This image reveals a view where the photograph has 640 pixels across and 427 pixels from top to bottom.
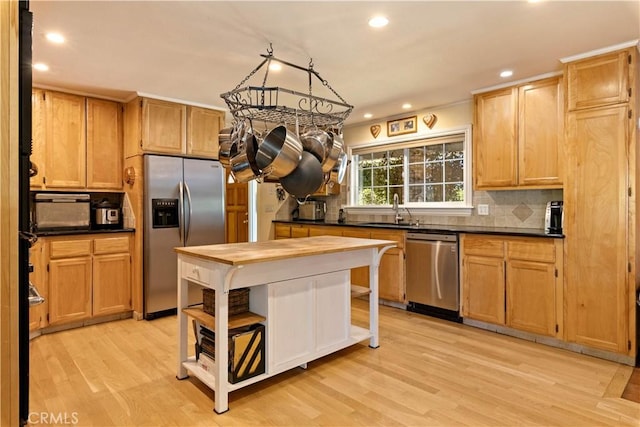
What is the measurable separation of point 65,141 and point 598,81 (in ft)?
15.5

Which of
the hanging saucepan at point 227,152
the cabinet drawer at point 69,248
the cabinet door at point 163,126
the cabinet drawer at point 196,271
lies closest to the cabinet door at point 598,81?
the hanging saucepan at point 227,152

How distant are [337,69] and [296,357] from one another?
7.57ft

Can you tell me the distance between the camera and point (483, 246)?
3.54 metres

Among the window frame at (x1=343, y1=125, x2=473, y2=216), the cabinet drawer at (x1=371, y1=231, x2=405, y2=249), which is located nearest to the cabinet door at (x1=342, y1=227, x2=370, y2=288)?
the cabinet drawer at (x1=371, y1=231, x2=405, y2=249)

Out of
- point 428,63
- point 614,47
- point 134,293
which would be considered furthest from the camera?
point 134,293

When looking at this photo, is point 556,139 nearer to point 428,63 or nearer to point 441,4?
point 428,63

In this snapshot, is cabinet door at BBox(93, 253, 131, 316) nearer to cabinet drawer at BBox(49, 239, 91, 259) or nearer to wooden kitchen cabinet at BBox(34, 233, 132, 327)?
wooden kitchen cabinet at BBox(34, 233, 132, 327)

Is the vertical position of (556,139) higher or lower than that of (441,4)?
lower

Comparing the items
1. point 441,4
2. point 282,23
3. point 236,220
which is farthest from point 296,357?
point 236,220

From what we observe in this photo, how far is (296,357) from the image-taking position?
2.56 m

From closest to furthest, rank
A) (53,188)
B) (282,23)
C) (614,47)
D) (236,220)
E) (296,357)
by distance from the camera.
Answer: (282,23) < (296,357) < (614,47) < (53,188) < (236,220)

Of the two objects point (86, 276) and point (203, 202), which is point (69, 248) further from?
point (203, 202)

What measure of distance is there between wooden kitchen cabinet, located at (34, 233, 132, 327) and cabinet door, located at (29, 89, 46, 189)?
604 millimetres

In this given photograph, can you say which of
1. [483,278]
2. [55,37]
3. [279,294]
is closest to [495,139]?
[483,278]
